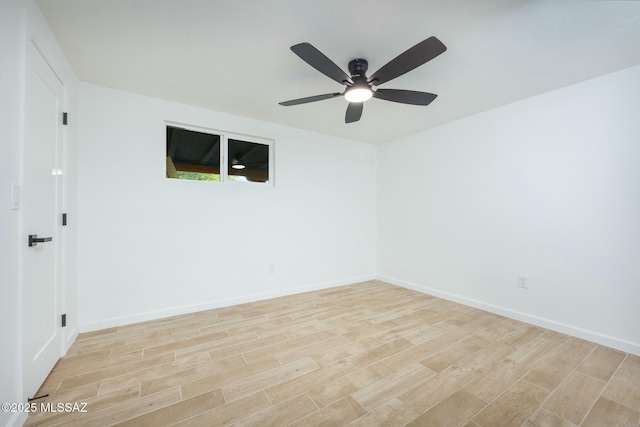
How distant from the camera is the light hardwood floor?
58.8 inches

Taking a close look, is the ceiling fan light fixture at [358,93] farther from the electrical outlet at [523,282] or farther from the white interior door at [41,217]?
the electrical outlet at [523,282]

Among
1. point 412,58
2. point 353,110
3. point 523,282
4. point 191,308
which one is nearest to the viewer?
point 412,58

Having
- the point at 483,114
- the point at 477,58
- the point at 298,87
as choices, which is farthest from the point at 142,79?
the point at 483,114

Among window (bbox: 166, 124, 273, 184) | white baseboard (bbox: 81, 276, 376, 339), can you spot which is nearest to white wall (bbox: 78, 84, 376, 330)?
white baseboard (bbox: 81, 276, 376, 339)

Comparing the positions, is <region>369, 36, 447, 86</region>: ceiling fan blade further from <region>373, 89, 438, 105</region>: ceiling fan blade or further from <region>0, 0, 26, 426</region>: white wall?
<region>0, 0, 26, 426</region>: white wall

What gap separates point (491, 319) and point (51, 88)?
178 inches

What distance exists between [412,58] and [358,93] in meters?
0.54

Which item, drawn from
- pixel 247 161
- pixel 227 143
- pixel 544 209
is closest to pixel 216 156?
pixel 227 143

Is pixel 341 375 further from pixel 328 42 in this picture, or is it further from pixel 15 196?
pixel 328 42

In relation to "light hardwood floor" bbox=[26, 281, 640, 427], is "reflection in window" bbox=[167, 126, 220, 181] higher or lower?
higher

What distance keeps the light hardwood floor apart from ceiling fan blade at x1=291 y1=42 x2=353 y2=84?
216cm

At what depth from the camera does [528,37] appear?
6.07 ft

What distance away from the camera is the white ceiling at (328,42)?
1.61 m

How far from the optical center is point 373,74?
6.42 feet
